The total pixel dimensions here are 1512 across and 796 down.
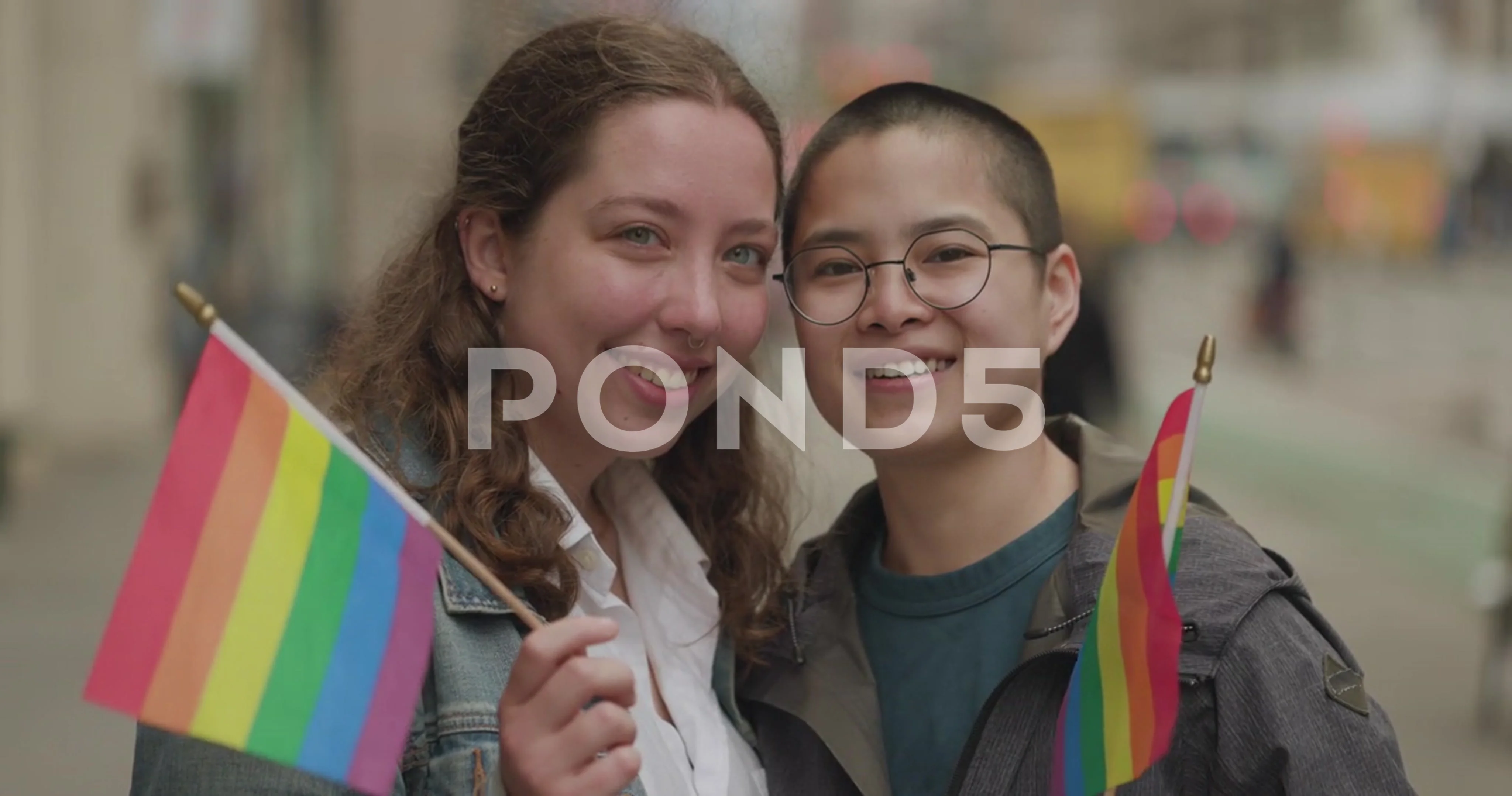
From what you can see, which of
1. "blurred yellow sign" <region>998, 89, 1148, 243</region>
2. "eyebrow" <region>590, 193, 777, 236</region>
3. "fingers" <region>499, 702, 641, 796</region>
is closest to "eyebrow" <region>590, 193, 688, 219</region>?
"eyebrow" <region>590, 193, 777, 236</region>

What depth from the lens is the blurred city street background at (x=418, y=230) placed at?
23.2ft

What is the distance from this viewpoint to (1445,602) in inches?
375

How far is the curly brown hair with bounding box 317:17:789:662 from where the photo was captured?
2457mm

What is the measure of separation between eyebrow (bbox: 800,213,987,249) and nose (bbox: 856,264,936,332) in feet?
0.20

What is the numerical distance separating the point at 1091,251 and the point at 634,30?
903cm

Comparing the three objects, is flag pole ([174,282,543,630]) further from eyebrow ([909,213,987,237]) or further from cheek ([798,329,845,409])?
eyebrow ([909,213,987,237])

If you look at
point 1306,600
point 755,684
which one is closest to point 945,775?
point 755,684

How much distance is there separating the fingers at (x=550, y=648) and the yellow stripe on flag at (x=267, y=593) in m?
0.29

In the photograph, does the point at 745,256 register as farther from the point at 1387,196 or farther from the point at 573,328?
the point at 1387,196

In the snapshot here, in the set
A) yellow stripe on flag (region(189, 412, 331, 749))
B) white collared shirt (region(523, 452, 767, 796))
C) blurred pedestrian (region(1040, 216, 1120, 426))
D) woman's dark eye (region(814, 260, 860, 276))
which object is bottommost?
blurred pedestrian (region(1040, 216, 1120, 426))

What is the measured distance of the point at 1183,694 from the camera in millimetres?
2369

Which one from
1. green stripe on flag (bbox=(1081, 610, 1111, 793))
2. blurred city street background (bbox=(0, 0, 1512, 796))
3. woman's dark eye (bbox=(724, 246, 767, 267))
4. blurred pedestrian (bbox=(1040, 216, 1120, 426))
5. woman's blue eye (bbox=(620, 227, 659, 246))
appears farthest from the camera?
blurred pedestrian (bbox=(1040, 216, 1120, 426))

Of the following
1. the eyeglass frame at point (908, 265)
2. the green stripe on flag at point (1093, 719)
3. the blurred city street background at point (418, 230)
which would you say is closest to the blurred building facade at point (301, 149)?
the blurred city street background at point (418, 230)

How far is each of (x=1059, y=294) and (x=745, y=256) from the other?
1.96 feet
